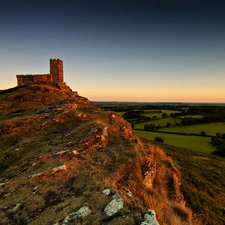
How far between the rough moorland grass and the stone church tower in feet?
115

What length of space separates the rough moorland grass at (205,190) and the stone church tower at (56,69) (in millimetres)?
35016

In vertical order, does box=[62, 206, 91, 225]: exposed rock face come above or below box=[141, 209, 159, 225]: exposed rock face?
below

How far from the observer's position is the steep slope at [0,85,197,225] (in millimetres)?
6102

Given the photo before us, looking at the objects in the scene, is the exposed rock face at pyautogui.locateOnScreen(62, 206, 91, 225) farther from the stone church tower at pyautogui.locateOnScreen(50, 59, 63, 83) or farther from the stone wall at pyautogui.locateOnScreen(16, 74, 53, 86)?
the stone church tower at pyautogui.locateOnScreen(50, 59, 63, 83)

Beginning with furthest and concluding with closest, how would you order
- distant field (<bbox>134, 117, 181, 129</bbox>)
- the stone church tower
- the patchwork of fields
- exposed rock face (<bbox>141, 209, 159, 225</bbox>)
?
distant field (<bbox>134, 117, 181, 129</bbox>)
the patchwork of fields
the stone church tower
exposed rock face (<bbox>141, 209, 159, 225</bbox>)

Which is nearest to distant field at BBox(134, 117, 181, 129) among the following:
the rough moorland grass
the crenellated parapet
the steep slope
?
the crenellated parapet

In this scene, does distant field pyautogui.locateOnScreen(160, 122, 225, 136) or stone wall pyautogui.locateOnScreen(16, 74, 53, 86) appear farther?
distant field pyautogui.locateOnScreen(160, 122, 225, 136)

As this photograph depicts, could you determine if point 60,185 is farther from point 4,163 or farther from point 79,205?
point 4,163

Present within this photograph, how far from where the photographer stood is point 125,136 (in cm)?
1398

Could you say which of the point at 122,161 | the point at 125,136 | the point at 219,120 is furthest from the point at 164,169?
the point at 219,120

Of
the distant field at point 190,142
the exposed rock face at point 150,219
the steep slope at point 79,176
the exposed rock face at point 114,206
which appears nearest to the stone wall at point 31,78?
the steep slope at point 79,176

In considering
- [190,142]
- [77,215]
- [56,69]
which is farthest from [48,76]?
[190,142]

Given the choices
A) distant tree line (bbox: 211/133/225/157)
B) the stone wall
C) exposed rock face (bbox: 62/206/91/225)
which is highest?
the stone wall

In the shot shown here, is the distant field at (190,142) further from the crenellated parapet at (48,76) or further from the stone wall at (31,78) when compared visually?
the stone wall at (31,78)
